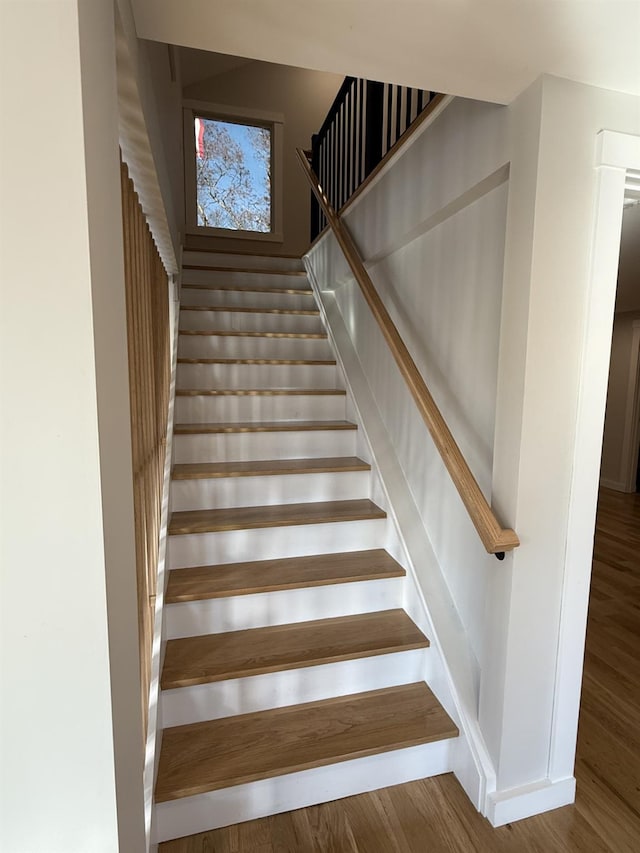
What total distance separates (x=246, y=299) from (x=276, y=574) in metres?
2.13

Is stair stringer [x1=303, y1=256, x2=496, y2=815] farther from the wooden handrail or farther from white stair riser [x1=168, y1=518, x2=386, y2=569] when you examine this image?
the wooden handrail

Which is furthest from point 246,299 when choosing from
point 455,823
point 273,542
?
point 455,823

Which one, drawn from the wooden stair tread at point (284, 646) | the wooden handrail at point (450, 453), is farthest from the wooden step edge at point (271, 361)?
the wooden stair tread at point (284, 646)

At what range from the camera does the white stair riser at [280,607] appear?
171 centimetres

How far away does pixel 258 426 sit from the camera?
2.43 meters

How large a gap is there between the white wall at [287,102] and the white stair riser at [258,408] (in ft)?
9.62

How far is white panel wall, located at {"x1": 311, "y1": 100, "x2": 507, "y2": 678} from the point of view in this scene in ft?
Answer: 4.91

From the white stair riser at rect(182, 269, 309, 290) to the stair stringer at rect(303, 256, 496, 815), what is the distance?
135cm

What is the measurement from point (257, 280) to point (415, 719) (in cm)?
305

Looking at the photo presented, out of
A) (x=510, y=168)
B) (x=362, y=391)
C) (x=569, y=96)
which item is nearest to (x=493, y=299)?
(x=510, y=168)

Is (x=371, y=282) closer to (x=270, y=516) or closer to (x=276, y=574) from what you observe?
(x=270, y=516)

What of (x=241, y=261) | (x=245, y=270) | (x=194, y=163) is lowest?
(x=245, y=270)

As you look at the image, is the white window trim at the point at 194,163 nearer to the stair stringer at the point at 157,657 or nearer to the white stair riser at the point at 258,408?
the white stair riser at the point at 258,408

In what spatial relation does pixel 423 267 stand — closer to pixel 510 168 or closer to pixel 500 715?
pixel 510 168
